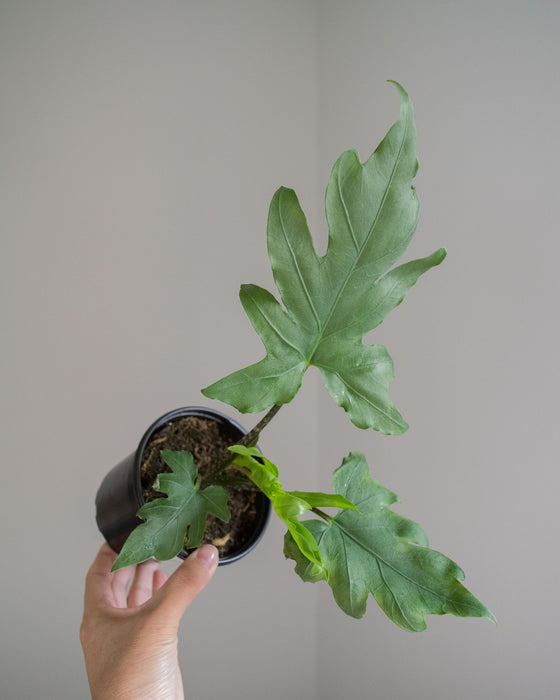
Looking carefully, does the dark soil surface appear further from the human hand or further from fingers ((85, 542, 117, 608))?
fingers ((85, 542, 117, 608))

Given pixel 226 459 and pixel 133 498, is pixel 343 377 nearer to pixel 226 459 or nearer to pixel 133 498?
pixel 226 459

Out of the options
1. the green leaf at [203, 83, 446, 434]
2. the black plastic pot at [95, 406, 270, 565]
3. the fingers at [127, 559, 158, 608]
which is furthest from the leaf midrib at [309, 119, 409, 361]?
the fingers at [127, 559, 158, 608]

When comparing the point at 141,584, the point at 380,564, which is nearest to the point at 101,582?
the point at 141,584

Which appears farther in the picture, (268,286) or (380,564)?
(268,286)

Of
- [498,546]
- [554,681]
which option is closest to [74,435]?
[498,546]

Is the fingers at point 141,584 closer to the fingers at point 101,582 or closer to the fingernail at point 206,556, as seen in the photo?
the fingers at point 101,582

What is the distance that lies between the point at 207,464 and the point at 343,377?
0.83 feet

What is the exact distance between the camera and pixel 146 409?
4.15ft

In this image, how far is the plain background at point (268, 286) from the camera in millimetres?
934

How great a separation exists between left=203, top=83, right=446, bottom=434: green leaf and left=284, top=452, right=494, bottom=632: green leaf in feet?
0.37

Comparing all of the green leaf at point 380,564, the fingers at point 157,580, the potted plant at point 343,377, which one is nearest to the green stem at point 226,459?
the potted plant at point 343,377

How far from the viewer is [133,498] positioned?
729mm

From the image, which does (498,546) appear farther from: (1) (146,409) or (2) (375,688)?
(1) (146,409)

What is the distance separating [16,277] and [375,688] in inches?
44.3
